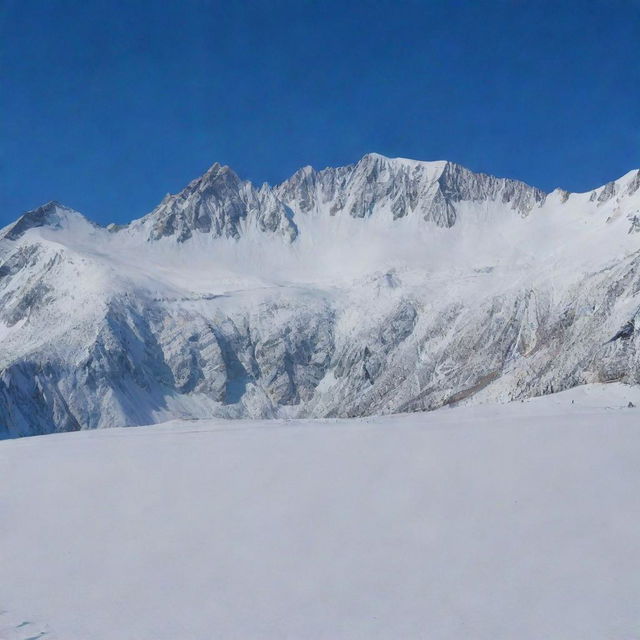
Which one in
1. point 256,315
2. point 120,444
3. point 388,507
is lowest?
point 388,507

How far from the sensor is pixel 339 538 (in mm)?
14758

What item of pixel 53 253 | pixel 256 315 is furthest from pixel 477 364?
pixel 53 253

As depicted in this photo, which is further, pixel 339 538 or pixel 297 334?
pixel 297 334

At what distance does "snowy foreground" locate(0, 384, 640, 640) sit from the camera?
475 inches

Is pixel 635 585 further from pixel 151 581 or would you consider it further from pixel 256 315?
pixel 256 315

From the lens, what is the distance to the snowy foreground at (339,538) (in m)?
12.1

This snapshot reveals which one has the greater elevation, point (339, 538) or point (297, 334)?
point (297, 334)

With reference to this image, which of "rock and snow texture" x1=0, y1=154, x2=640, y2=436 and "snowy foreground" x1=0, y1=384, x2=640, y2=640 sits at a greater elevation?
"rock and snow texture" x1=0, y1=154, x2=640, y2=436

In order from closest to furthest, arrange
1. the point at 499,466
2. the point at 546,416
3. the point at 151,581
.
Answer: the point at 151,581, the point at 499,466, the point at 546,416

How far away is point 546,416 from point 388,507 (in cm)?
900

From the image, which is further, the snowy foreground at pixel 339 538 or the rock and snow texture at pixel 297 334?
the rock and snow texture at pixel 297 334

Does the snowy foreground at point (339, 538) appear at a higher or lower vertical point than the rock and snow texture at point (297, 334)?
lower

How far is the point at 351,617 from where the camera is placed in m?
12.1

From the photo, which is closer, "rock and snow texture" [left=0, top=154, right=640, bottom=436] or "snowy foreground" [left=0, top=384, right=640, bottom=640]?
"snowy foreground" [left=0, top=384, right=640, bottom=640]
